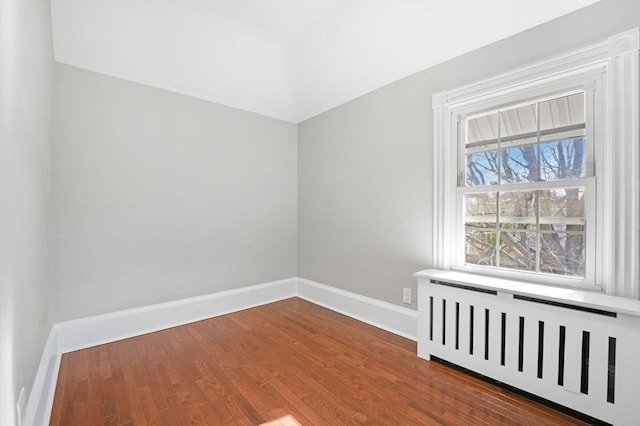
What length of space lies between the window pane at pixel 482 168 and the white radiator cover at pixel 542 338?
74cm

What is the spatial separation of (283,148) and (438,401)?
3.06m

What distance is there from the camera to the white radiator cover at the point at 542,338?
143 cm

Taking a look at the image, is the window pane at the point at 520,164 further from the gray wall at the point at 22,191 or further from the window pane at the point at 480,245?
the gray wall at the point at 22,191

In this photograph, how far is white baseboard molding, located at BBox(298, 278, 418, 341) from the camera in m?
2.54

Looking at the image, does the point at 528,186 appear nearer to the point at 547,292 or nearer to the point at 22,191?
the point at 547,292

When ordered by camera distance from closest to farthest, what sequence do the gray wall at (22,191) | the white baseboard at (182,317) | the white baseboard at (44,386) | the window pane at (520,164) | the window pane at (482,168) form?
the gray wall at (22,191) < the white baseboard at (44,386) < the white baseboard at (182,317) < the window pane at (520,164) < the window pane at (482,168)

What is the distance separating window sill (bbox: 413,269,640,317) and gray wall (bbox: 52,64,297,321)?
6.90 feet

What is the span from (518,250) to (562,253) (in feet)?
0.80

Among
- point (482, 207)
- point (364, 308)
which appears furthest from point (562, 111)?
point (364, 308)

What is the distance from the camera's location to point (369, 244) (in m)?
2.94

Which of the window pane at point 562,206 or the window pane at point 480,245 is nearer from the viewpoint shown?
the window pane at point 562,206

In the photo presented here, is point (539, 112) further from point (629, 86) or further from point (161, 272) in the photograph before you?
point (161, 272)

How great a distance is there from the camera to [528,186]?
1.96 meters

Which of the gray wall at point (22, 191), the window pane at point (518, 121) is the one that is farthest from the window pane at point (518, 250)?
the gray wall at point (22, 191)
